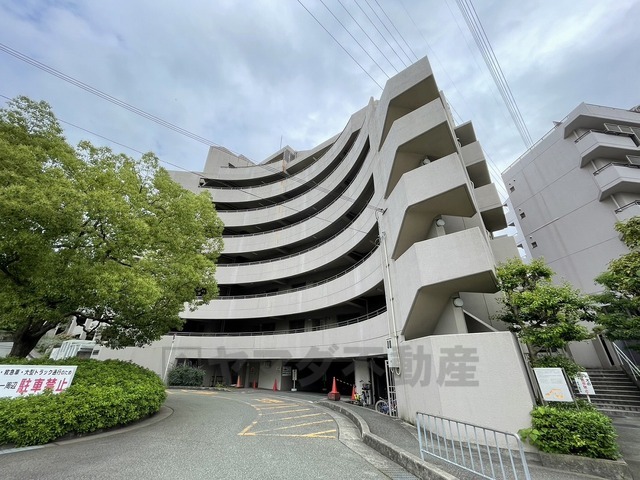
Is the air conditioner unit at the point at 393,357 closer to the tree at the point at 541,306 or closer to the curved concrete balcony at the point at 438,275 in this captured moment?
the curved concrete balcony at the point at 438,275

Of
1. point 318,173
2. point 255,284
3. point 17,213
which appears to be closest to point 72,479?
point 17,213

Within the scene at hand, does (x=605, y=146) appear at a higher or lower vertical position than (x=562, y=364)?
→ higher

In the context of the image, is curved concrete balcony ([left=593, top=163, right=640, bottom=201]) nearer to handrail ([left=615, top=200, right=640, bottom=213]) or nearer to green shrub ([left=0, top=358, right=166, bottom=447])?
handrail ([left=615, top=200, right=640, bottom=213])

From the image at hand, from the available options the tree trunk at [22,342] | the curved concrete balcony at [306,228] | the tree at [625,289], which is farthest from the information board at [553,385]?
the tree trunk at [22,342]

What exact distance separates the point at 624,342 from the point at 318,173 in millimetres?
20326

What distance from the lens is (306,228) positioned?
2036 centimetres

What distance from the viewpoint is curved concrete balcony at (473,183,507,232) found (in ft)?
44.7

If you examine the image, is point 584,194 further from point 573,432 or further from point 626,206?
point 573,432

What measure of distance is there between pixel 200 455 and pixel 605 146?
81.2 ft

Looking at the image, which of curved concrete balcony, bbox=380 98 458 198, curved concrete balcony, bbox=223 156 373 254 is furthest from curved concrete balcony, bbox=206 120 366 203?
curved concrete balcony, bbox=380 98 458 198

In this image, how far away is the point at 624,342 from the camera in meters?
13.2

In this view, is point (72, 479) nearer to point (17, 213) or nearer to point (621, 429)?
point (17, 213)

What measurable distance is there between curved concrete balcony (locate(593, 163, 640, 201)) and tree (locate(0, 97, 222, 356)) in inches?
877

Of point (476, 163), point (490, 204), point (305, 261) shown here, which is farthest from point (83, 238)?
point (476, 163)
